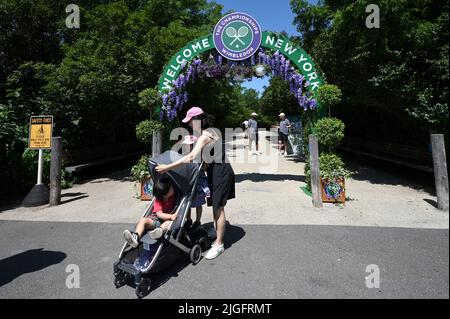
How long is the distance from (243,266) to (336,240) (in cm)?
156

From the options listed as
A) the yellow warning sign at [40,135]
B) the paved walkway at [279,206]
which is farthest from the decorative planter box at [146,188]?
the yellow warning sign at [40,135]

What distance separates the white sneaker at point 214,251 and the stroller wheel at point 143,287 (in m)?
0.89

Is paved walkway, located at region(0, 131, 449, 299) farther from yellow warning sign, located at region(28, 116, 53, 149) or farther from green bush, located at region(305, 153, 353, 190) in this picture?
yellow warning sign, located at region(28, 116, 53, 149)

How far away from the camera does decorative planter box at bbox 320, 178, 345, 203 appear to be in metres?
6.37

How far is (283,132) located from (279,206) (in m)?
9.14

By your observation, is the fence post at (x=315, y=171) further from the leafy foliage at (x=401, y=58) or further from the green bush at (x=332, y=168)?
the leafy foliage at (x=401, y=58)

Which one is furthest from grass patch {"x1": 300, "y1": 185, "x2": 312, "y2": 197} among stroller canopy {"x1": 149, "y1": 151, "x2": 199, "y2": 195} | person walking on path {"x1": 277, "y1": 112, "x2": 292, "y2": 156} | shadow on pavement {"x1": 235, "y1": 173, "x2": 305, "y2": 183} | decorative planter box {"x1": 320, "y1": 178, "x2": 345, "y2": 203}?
person walking on path {"x1": 277, "y1": 112, "x2": 292, "y2": 156}

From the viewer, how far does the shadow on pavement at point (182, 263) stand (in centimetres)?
329

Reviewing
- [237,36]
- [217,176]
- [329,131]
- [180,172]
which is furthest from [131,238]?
[237,36]

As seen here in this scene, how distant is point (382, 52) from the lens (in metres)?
7.47

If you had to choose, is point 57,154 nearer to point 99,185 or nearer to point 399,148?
point 99,185

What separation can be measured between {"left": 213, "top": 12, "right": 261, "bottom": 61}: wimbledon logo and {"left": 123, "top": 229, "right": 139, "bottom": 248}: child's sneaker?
5.15 m
